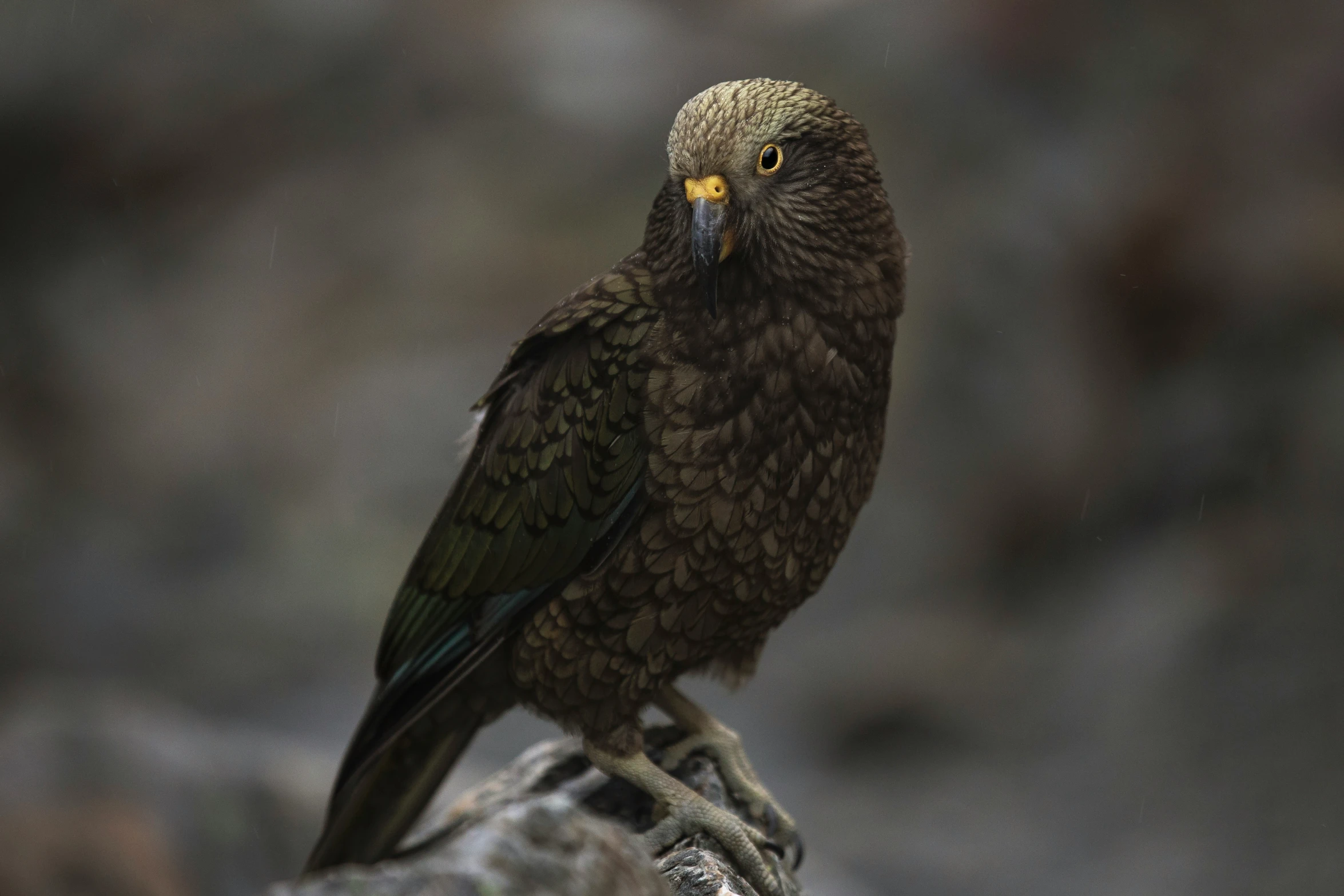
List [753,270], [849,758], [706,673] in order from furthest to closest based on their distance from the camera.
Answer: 1. [849,758]
2. [706,673]
3. [753,270]

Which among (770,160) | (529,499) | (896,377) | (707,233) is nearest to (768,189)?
(770,160)

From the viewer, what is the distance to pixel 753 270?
3.09 metres

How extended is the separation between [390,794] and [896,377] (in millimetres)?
5125

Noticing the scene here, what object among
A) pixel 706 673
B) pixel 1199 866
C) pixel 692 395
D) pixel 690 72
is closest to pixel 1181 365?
pixel 1199 866

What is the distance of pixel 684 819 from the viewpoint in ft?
11.3

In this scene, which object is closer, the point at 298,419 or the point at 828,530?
the point at 828,530

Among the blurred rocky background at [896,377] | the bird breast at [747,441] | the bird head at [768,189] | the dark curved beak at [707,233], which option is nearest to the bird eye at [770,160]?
the bird head at [768,189]

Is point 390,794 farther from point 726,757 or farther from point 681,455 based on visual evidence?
point 681,455

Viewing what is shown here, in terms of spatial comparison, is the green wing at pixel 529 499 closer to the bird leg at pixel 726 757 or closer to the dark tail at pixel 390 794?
the dark tail at pixel 390 794

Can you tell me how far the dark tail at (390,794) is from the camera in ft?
12.5

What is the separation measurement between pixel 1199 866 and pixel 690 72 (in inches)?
248

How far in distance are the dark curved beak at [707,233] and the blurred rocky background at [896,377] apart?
4.79 metres

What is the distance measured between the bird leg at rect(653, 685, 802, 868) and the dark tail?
0.59m

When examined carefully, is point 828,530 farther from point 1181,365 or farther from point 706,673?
point 1181,365
